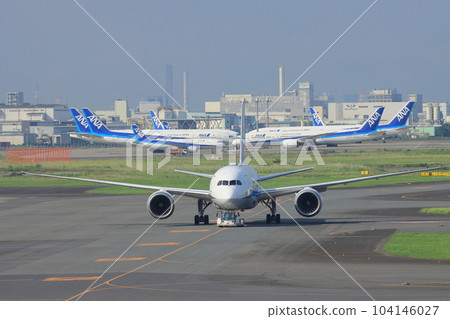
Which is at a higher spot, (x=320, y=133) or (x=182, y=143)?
(x=320, y=133)

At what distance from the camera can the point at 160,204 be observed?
5069 cm

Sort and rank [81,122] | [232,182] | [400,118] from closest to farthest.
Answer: [232,182], [81,122], [400,118]

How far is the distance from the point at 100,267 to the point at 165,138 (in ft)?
469

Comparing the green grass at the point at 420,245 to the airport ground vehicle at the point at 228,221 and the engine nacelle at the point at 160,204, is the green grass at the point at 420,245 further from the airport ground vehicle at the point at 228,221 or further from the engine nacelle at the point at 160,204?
the engine nacelle at the point at 160,204

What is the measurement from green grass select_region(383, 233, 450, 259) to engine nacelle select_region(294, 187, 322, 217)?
642cm

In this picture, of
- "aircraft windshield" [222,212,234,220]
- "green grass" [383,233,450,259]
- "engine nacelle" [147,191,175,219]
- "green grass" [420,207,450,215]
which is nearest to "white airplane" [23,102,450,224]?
"engine nacelle" [147,191,175,219]

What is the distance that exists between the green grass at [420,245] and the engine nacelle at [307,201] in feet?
21.1

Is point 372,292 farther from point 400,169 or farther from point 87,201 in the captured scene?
point 400,169

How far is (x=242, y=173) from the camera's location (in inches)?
1930

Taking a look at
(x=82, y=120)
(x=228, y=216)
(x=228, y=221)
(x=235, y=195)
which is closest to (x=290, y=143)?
(x=82, y=120)

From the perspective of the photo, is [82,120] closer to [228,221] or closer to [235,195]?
[228,221]

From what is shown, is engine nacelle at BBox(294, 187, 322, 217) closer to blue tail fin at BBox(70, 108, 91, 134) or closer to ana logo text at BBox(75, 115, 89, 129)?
blue tail fin at BBox(70, 108, 91, 134)

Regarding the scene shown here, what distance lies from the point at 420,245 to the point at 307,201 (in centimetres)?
1127

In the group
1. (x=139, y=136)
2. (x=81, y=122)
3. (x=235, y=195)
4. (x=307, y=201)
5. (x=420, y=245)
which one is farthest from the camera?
(x=81, y=122)
